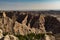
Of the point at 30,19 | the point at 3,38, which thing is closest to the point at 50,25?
the point at 30,19

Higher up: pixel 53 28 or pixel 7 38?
pixel 7 38

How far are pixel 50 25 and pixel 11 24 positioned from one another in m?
14.6

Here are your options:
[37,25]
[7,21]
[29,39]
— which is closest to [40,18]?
[37,25]

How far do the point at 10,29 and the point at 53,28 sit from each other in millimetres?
16646

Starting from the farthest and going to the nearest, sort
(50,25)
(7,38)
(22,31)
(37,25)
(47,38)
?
1. (50,25)
2. (37,25)
3. (22,31)
4. (47,38)
5. (7,38)

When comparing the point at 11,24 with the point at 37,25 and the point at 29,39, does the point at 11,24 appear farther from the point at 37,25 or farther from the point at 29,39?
the point at 29,39

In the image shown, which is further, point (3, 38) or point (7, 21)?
point (7, 21)

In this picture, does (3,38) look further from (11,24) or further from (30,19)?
(30,19)

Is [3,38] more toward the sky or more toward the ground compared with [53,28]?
more toward the sky

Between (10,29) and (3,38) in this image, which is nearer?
(3,38)

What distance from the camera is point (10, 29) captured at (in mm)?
36656

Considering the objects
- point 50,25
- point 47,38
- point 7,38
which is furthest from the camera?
point 50,25

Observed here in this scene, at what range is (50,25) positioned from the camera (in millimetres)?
51500

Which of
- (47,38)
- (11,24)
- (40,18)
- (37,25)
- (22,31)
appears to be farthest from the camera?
(40,18)
